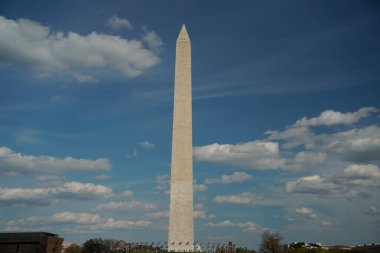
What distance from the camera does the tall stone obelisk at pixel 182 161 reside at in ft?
157

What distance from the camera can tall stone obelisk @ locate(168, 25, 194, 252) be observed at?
A: 47719mm

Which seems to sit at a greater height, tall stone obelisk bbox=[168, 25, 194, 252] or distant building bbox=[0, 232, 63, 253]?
tall stone obelisk bbox=[168, 25, 194, 252]

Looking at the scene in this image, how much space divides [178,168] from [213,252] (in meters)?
14.2

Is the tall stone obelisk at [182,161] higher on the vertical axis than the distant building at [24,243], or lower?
higher

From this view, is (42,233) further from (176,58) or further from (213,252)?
(176,58)

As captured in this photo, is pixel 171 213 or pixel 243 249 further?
pixel 243 249

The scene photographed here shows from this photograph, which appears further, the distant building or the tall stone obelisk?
the distant building

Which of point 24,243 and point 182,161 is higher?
point 182,161

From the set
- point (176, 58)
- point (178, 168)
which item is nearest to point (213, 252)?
point (178, 168)

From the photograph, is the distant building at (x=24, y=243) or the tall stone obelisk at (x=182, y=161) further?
the distant building at (x=24, y=243)

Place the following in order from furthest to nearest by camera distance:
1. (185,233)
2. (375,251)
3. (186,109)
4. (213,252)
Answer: (375,251)
(213,252)
(186,109)
(185,233)

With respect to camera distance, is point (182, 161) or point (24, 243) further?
point (24, 243)

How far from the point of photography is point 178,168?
161 ft

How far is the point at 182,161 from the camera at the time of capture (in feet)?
161
